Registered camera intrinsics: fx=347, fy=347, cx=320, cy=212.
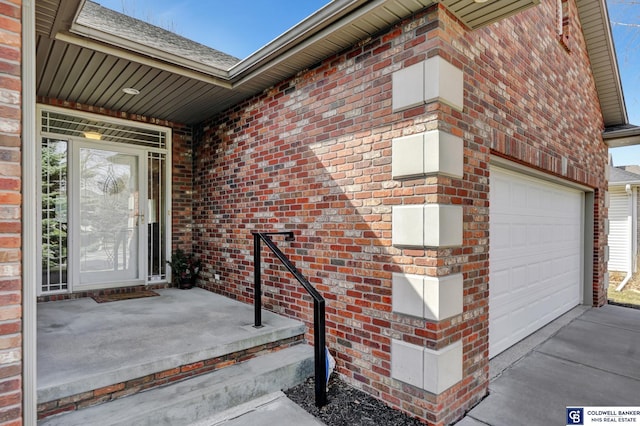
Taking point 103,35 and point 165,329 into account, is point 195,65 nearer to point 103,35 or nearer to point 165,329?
point 103,35

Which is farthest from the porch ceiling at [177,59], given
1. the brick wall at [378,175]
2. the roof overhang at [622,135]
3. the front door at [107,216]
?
the roof overhang at [622,135]

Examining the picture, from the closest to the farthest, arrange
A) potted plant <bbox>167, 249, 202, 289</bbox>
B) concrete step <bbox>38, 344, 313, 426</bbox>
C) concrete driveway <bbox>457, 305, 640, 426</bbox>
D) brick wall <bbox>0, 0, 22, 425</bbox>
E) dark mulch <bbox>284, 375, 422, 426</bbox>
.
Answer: brick wall <bbox>0, 0, 22, 425</bbox>, concrete step <bbox>38, 344, 313, 426</bbox>, dark mulch <bbox>284, 375, 422, 426</bbox>, concrete driveway <bbox>457, 305, 640, 426</bbox>, potted plant <bbox>167, 249, 202, 289</bbox>

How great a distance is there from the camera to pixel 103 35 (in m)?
3.05

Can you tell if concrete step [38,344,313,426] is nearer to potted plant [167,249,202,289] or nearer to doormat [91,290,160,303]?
doormat [91,290,160,303]

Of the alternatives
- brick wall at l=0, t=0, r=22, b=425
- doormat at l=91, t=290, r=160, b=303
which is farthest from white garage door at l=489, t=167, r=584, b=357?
doormat at l=91, t=290, r=160, b=303

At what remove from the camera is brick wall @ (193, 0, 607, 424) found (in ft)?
8.67

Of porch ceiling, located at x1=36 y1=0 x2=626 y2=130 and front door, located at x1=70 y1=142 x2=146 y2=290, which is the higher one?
porch ceiling, located at x1=36 y1=0 x2=626 y2=130

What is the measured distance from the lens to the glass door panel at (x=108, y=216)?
4.74 meters

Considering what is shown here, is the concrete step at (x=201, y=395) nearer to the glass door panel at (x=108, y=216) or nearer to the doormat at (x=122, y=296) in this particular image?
the doormat at (x=122, y=296)

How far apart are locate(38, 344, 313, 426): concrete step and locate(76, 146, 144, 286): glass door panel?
302 centimetres

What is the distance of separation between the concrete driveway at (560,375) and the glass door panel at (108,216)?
15.5 feet

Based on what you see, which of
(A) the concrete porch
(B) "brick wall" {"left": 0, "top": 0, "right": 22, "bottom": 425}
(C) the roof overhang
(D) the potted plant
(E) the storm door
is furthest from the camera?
(C) the roof overhang

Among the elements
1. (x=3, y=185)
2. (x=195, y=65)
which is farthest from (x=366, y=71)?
(x=3, y=185)

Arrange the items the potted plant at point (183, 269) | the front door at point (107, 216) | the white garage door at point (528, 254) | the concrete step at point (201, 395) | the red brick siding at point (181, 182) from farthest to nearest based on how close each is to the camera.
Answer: the red brick siding at point (181, 182) → the potted plant at point (183, 269) → the front door at point (107, 216) → the white garage door at point (528, 254) → the concrete step at point (201, 395)
